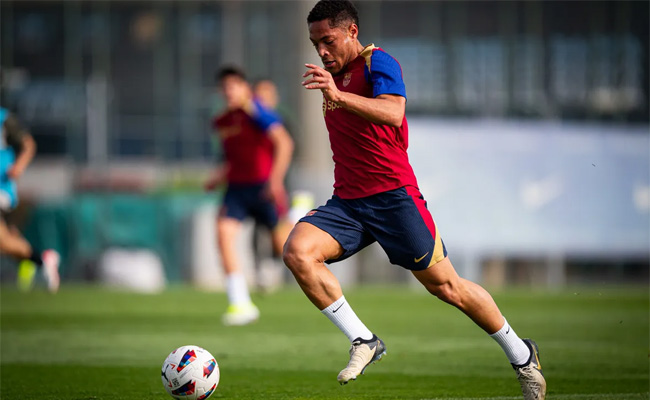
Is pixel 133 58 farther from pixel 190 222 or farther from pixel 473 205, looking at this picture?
pixel 473 205

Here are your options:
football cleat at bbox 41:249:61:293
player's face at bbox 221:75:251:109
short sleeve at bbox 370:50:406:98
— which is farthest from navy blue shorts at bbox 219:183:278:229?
short sleeve at bbox 370:50:406:98

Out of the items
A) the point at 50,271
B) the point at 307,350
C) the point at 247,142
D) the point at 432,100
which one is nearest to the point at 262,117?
the point at 247,142

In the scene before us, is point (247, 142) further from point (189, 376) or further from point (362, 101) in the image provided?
point (362, 101)

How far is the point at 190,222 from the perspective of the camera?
2550cm

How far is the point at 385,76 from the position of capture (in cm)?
604

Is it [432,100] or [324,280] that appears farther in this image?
[432,100]

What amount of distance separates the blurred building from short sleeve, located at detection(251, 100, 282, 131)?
7708 mm

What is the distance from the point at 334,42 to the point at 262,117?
21.9ft

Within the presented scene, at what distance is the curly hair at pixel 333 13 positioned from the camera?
20.2ft

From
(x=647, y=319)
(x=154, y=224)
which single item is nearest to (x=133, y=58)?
(x=154, y=224)

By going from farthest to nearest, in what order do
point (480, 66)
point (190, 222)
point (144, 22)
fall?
point (144, 22), point (480, 66), point (190, 222)

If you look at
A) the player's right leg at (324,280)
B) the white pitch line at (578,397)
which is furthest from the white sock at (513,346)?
the player's right leg at (324,280)

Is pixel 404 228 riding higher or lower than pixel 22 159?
higher

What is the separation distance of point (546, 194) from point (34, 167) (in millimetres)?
16449
